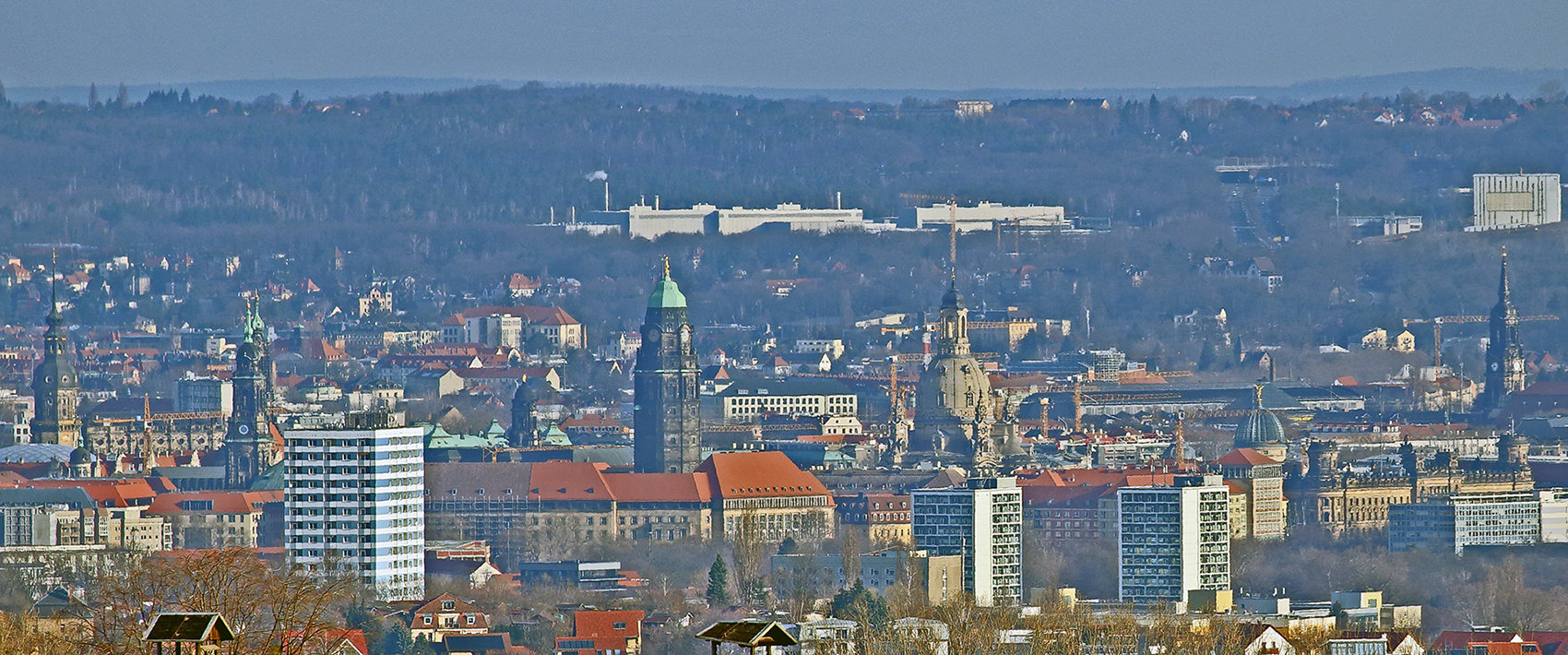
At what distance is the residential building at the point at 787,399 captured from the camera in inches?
3489

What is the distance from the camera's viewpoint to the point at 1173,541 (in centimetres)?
5441

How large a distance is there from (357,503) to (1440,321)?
199 feet

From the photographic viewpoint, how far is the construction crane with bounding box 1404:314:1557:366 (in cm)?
10303

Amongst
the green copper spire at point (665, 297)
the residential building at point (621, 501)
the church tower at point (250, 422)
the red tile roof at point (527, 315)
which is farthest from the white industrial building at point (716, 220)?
the residential building at point (621, 501)

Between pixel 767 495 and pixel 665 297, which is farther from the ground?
pixel 665 297

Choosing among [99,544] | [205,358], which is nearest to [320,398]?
[205,358]

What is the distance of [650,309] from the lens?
7531 cm

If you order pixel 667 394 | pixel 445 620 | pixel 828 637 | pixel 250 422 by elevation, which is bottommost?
pixel 445 620

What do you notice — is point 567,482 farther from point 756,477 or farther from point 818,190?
point 818,190

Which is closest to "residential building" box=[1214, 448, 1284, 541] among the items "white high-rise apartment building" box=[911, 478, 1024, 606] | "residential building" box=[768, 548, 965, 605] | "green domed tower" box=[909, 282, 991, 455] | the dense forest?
"white high-rise apartment building" box=[911, 478, 1024, 606]

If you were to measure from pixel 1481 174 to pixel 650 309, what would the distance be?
174 feet

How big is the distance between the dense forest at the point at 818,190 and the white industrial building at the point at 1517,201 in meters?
1.16

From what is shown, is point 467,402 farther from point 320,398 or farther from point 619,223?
point 619,223

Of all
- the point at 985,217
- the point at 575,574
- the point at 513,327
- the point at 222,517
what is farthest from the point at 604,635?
the point at 985,217
